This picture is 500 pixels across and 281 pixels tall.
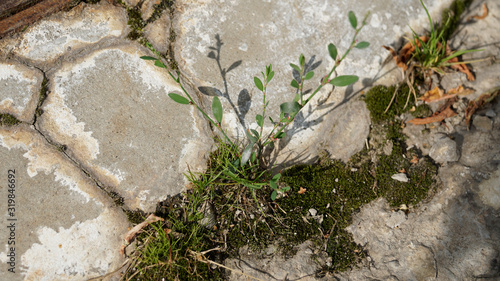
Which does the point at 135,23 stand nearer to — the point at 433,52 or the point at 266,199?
the point at 266,199

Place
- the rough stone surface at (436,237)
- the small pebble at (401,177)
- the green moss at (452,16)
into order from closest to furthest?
the rough stone surface at (436,237), the small pebble at (401,177), the green moss at (452,16)

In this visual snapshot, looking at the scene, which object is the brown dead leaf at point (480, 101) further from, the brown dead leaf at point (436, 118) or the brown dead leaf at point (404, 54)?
the brown dead leaf at point (404, 54)

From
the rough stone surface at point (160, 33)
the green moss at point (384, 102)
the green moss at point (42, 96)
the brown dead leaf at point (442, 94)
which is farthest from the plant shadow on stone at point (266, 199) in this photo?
the green moss at point (42, 96)

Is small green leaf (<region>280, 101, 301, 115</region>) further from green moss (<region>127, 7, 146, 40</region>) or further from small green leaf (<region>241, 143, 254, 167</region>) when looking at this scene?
green moss (<region>127, 7, 146, 40</region>)

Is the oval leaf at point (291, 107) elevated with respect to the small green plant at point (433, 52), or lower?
lower

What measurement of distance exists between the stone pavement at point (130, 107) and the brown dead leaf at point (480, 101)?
65 millimetres

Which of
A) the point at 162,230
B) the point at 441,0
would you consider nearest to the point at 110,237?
the point at 162,230

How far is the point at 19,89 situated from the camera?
204cm

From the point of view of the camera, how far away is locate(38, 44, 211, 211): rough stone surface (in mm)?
2000

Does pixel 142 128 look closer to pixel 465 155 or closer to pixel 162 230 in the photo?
pixel 162 230

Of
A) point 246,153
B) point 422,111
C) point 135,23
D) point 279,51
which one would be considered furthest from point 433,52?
point 135,23

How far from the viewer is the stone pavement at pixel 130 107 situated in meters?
1.91

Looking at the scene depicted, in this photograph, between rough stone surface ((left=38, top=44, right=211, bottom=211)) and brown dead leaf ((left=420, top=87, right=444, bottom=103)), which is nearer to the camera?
rough stone surface ((left=38, top=44, right=211, bottom=211))

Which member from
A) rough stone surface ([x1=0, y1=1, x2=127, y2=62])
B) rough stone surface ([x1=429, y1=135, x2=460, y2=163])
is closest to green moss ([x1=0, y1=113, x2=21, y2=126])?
rough stone surface ([x1=0, y1=1, x2=127, y2=62])
